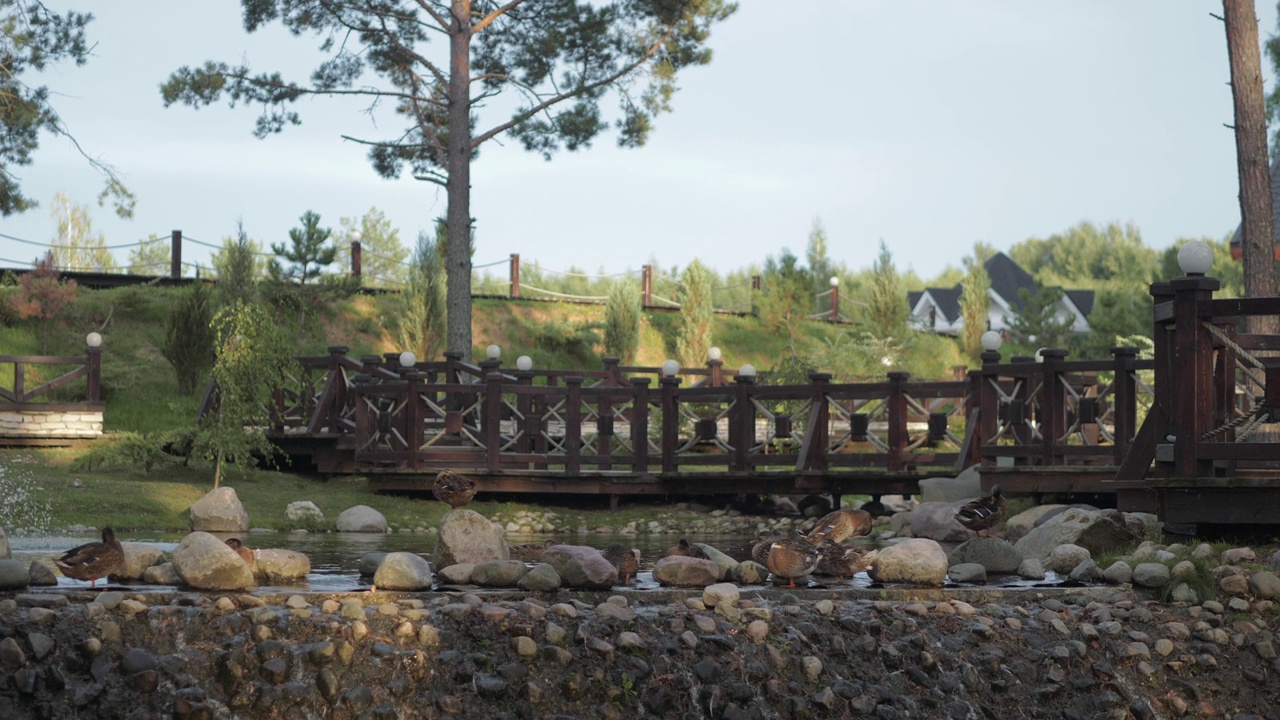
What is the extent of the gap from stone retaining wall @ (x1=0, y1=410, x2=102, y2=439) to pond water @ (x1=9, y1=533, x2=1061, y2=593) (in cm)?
879

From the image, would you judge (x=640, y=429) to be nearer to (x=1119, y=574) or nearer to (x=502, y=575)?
(x=1119, y=574)

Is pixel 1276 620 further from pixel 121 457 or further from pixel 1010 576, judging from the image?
pixel 121 457

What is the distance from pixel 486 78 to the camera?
75.3 ft

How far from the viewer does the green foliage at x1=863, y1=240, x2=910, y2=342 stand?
3381 centimetres

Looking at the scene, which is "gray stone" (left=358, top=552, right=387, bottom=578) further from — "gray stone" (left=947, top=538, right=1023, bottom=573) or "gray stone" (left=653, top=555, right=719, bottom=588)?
"gray stone" (left=947, top=538, right=1023, bottom=573)

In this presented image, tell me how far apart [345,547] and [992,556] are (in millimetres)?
5430

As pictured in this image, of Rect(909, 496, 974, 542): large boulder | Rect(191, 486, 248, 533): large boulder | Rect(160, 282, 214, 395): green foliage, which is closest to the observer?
Rect(909, 496, 974, 542): large boulder

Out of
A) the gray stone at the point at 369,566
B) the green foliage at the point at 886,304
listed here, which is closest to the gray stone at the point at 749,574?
the gray stone at the point at 369,566

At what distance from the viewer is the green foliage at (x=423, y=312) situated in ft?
90.5

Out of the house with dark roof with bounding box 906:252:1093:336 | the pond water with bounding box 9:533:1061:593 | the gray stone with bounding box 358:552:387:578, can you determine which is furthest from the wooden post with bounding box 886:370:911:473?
the house with dark roof with bounding box 906:252:1093:336

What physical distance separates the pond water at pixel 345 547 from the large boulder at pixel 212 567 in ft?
0.42

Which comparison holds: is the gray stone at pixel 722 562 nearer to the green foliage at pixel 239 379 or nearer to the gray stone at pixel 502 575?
the gray stone at pixel 502 575

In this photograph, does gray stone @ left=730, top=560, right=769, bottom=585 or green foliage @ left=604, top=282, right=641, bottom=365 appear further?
green foliage @ left=604, top=282, right=641, bottom=365

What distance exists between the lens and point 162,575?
7.46 meters
